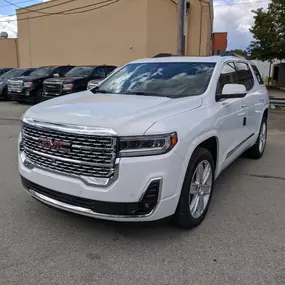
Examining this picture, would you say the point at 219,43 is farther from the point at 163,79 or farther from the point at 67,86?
the point at 163,79

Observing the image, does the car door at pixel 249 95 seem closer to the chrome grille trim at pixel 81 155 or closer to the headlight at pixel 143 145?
the headlight at pixel 143 145

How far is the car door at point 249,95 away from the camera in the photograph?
4785 millimetres

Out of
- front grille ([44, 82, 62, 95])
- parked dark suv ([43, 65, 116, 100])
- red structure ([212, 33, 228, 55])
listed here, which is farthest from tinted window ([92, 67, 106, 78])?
red structure ([212, 33, 228, 55])

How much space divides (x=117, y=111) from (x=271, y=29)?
917 inches

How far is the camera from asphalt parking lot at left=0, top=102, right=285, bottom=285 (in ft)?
8.54

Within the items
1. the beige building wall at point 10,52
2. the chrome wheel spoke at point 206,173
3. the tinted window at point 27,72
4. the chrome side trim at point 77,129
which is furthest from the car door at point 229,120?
the beige building wall at point 10,52

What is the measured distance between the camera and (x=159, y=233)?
3260 millimetres

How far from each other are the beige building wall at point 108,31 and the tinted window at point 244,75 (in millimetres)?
15987

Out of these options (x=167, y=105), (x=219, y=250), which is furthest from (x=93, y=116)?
(x=219, y=250)

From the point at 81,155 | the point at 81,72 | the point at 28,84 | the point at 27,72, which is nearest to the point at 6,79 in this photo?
the point at 27,72

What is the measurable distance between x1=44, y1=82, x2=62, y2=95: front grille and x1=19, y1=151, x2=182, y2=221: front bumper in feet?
35.0

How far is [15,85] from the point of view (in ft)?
47.2

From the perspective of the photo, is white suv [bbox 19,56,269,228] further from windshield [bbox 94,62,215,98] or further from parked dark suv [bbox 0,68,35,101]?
parked dark suv [bbox 0,68,35,101]

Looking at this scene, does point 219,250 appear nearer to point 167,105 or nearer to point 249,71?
point 167,105
